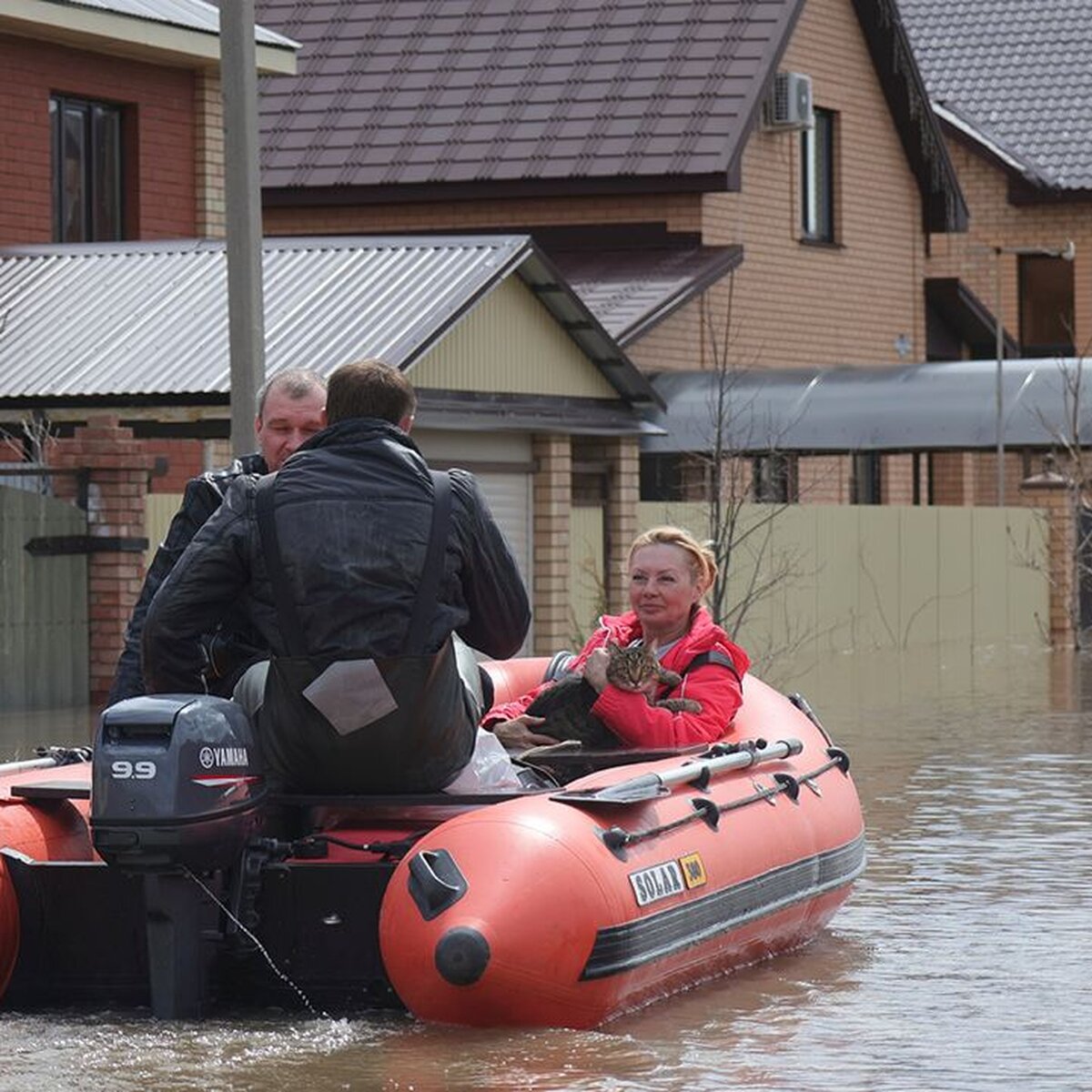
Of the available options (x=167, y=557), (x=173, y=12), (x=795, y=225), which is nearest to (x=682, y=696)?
(x=167, y=557)

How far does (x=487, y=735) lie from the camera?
9.34 m

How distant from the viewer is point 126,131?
27766 mm

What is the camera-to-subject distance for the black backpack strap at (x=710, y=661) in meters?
10.5

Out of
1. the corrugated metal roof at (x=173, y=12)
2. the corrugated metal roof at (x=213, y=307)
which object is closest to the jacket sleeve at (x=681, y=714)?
the corrugated metal roof at (x=213, y=307)

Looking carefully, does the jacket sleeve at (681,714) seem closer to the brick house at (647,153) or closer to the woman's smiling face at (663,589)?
the woman's smiling face at (663,589)

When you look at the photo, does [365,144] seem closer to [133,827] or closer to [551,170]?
[551,170]

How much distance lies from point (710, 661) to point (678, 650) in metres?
0.11

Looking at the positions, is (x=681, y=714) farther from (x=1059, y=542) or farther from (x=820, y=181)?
(x=820, y=181)

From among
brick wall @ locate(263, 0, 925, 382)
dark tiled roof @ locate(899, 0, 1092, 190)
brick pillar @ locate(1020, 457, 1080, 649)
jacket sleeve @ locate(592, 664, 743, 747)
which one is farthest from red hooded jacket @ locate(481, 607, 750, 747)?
dark tiled roof @ locate(899, 0, 1092, 190)

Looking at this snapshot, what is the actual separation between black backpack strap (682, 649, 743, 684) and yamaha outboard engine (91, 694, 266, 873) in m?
2.36

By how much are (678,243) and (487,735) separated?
23086 mm

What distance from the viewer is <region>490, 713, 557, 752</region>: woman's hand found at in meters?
10.5

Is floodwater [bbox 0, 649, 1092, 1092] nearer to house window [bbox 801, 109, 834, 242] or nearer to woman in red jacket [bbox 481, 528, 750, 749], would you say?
woman in red jacket [bbox 481, 528, 750, 749]

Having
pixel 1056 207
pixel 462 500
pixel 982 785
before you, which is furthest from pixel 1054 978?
pixel 1056 207
